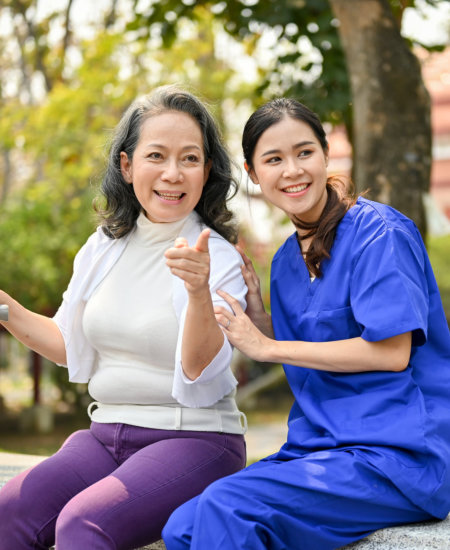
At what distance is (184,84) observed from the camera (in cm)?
250

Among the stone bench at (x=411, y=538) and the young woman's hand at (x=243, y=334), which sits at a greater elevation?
the young woman's hand at (x=243, y=334)

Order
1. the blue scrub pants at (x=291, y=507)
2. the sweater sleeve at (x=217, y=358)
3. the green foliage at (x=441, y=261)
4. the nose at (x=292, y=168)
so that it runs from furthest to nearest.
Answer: the green foliage at (x=441, y=261)
the nose at (x=292, y=168)
the sweater sleeve at (x=217, y=358)
the blue scrub pants at (x=291, y=507)

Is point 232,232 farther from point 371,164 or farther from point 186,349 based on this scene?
point 371,164

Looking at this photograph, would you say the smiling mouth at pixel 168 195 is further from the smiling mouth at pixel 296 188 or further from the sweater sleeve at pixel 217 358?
the smiling mouth at pixel 296 188

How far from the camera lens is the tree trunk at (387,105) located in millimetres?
4160

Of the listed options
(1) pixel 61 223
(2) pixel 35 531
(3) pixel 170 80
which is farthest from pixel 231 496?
(3) pixel 170 80

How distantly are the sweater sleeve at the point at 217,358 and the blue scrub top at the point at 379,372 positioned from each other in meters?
0.17

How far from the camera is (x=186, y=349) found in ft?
6.73

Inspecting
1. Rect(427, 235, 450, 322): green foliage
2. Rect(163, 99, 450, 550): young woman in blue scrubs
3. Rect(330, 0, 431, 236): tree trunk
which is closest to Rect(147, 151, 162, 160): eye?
Rect(163, 99, 450, 550): young woman in blue scrubs

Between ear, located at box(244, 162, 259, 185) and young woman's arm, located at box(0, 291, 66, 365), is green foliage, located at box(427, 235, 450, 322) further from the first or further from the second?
young woman's arm, located at box(0, 291, 66, 365)

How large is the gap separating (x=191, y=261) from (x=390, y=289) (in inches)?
20.2

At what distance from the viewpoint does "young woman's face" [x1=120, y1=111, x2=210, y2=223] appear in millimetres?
Answer: 2307

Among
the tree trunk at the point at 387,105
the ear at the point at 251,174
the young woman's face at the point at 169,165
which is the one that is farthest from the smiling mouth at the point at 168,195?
the tree trunk at the point at 387,105

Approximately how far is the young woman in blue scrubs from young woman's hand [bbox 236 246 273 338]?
0.29 feet
